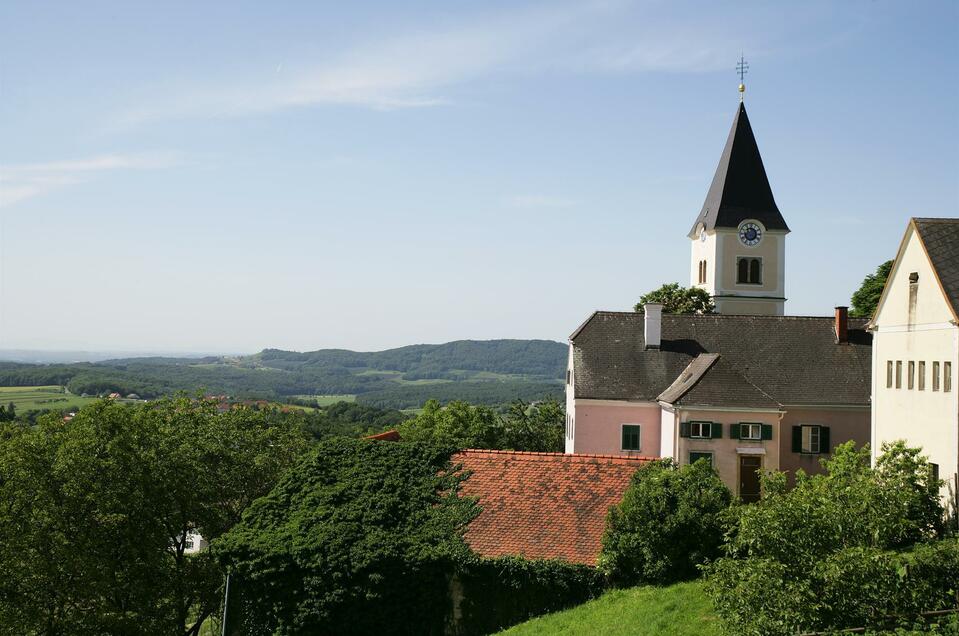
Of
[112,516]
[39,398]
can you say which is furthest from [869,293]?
[39,398]

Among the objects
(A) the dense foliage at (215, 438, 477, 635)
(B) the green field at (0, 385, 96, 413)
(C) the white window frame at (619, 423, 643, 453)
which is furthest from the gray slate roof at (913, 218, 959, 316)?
(B) the green field at (0, 385, 96, 413)

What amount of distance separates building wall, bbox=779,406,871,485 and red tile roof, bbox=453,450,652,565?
504 inches

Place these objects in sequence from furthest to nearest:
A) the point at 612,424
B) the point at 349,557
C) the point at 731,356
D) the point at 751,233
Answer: the point at 751,233 → the point at 731,356 → the point at 612,424 → the point at 349,557

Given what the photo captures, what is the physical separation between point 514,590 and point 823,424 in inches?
772

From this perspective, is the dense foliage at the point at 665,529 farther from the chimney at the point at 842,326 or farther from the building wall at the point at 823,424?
Answer: the chimney at the point at 842,326

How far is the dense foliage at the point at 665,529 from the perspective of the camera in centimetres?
2403

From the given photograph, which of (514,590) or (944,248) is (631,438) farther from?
(944,248)

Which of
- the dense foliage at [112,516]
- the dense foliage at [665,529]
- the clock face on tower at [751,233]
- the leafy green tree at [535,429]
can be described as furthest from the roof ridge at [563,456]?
the clock face on tower at [751,233]

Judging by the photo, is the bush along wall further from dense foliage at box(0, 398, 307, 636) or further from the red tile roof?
dense foliage at box(0, 398, 307, 636)

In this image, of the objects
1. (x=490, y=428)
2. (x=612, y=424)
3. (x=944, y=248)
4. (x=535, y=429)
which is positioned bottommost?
(x=535, y=429)

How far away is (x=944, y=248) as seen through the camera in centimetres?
2475

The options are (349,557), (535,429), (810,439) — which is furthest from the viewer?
(535,429)

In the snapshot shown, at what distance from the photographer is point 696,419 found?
3466 centimetres

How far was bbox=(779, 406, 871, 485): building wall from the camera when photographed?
3825 cm
